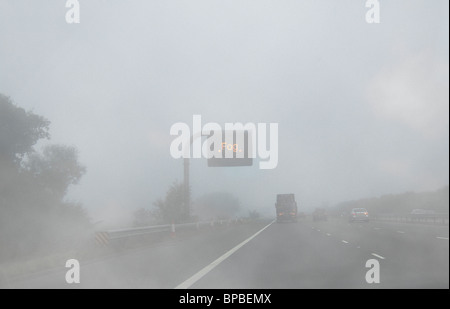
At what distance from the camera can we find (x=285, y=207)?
67875 millimetres

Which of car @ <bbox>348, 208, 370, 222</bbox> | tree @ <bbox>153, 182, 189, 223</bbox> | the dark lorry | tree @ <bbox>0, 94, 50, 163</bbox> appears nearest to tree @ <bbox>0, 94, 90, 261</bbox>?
tree @ <bbox>0, 94, 50, 163</bbox>

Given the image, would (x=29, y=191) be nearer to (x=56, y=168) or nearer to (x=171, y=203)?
(x=56, y=168)

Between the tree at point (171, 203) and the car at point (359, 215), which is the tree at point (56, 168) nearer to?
the tree at point (171, 203)

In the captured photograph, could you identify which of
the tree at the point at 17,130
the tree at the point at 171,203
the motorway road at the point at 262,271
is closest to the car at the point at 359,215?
the tree at the point at 171,203

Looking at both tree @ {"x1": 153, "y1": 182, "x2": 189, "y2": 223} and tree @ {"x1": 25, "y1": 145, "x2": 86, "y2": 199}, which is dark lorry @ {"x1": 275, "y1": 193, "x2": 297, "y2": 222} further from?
tree @ {"x1": 25, "y1": 145, "x2": 86, "y2": 199}

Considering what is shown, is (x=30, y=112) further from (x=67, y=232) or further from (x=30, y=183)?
(x=67, y=232)

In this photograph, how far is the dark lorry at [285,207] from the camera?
6769cm

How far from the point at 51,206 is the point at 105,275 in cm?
2565

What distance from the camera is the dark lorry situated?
67.7m

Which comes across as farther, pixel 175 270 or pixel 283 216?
pixel 283 216
